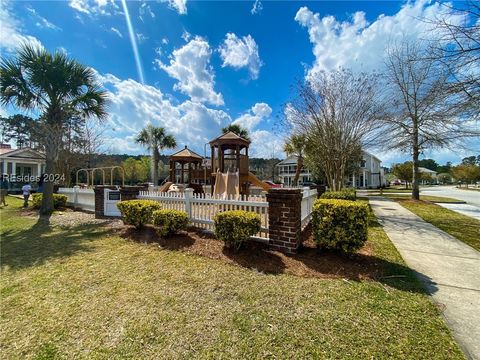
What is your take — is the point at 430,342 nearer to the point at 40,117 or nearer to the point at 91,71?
the point at 91,71

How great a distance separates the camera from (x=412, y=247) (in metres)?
5.29

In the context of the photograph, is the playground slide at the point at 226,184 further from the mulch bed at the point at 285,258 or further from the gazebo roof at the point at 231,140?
the mulch bed at the point at 285,258

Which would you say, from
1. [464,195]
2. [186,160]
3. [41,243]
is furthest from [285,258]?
[464,195]

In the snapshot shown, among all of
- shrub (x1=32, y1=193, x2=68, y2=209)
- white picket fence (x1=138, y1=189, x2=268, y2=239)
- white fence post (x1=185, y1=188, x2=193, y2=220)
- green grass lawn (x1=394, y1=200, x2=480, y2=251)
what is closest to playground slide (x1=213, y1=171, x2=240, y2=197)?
white picket fence (x1=138, y1=189, x2=268, y2=239)

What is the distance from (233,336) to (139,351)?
91cm

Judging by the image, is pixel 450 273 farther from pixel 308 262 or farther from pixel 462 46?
pixel 462 46

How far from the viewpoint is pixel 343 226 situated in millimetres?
4152

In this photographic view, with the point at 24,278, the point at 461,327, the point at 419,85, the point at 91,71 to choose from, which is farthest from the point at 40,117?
the point at 419,85

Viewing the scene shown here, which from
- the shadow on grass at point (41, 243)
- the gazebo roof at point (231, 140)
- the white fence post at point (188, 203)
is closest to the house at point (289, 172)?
the gazebo roof at point (231, 140)

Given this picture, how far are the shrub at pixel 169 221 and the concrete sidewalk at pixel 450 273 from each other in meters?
4.80

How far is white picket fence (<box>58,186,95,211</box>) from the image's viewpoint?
1073 cm

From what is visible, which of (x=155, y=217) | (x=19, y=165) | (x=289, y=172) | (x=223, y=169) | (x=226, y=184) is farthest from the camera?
(x=289, y=172)

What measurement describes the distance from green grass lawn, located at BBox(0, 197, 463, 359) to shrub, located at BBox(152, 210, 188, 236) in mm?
1146

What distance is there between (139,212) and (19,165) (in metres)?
29.9
